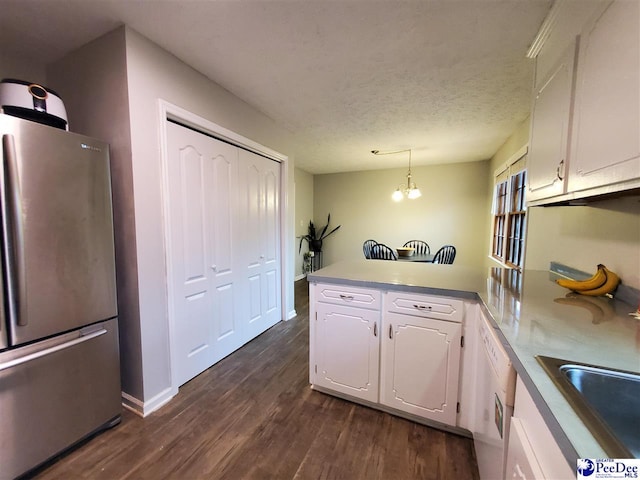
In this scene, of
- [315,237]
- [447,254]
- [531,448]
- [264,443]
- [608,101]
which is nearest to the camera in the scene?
[531,448]

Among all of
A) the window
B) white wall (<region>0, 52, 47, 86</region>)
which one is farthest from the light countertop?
white wall (<region>0, 52, 47, 86</region>)

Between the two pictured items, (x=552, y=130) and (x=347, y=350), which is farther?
(x=347, y=350)

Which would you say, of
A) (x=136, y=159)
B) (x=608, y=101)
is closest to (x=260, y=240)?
(x=136, y=159)

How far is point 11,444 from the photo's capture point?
120 cm

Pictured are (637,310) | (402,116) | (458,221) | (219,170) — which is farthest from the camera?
(458,221)

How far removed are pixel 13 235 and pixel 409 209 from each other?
17.7 feet

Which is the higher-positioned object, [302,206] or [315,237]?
[302,206]

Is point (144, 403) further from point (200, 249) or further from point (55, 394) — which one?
point (200, 249)

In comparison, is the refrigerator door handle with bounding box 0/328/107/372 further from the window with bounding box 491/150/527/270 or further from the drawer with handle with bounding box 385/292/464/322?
the window with bounding box 491/150/527/270

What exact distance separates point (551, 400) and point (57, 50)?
3111 mm

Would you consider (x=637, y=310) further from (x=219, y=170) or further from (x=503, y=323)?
(x=219, y=170)

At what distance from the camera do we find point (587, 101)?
106cm

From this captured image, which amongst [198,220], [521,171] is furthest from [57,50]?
[521,171]

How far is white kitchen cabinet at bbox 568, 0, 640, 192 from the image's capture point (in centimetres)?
81
